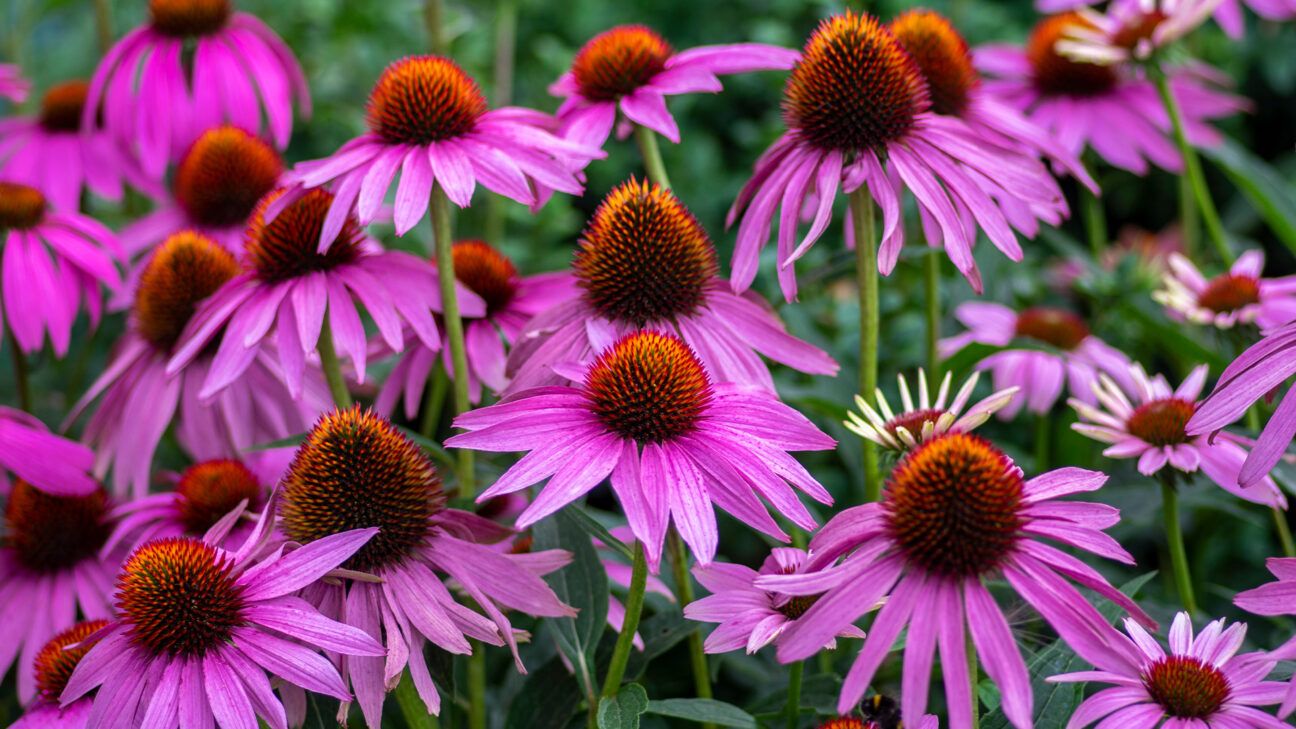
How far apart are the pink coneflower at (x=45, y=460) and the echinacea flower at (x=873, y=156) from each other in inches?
32.8

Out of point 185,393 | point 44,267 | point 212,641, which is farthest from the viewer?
point 44,267

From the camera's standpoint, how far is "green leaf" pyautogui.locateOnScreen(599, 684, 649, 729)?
3.32 feet

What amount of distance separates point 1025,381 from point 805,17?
4.70ft

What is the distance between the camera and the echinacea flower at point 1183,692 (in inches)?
36.1

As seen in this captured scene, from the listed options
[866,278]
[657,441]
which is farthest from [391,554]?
[866,278]

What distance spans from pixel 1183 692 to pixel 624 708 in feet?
1.47

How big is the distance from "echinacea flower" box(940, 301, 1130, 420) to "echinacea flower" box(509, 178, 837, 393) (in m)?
0.57

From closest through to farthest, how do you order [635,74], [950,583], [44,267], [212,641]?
[950,583], [212,641], [635,74], [44,267]

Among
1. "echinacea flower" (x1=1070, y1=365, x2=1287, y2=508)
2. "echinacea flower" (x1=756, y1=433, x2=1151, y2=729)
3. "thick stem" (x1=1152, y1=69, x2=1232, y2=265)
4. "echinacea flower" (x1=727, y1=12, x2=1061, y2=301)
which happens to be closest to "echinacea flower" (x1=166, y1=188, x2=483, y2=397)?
"echinacea flower" (x1=727, y1=12, x2=1061, y2=301)

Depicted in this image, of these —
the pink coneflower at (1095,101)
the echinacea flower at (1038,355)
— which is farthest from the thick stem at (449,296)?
the pink coneflower at (1095,101)

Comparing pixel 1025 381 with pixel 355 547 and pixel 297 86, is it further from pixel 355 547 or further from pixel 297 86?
pixel 297 86

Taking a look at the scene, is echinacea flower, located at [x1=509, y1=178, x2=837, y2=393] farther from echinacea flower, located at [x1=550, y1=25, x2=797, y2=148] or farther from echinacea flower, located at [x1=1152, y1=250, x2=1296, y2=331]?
echinacea flower, located at [x1=1152, y1=250, x2=1296, y2=331]

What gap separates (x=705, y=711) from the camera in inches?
40.5

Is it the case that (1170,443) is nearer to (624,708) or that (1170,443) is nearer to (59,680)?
(624,708)
